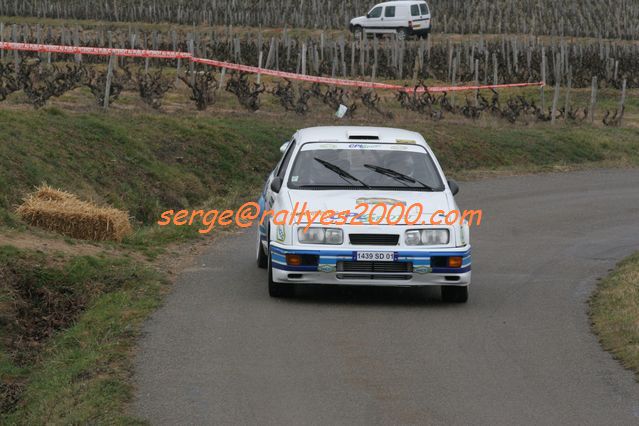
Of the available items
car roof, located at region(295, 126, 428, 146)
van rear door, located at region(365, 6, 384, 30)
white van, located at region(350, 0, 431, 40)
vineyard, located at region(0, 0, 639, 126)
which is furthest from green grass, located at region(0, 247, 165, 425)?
van rear door, located at region(365, 6, 384, 30)

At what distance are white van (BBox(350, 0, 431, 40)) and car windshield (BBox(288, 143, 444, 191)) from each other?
141 ft

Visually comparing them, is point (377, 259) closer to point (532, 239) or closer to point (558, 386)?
point (558, 386)

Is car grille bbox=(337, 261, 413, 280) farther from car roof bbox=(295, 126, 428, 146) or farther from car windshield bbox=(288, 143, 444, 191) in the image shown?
car roof bbox=(295, 126, 428, 146)

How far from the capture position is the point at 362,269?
1172 centimetres

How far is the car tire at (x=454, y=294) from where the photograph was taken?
482 inches

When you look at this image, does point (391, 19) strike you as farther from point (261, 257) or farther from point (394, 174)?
point (394, 174)

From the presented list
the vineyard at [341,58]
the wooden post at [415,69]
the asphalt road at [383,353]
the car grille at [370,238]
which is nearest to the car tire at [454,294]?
the asphalt road at [383,353]

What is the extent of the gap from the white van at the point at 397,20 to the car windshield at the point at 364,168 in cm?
4298

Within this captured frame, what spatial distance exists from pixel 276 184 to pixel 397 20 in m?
44.1

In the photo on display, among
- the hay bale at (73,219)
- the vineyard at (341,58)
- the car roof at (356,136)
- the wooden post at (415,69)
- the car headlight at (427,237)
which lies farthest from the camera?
A: the wooden post at (415,69)

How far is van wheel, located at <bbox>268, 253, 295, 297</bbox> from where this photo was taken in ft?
39.9

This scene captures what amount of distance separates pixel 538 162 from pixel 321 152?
17.7m

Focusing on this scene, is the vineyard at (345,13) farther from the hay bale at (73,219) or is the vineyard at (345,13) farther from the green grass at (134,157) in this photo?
the hay bale at (73,219)

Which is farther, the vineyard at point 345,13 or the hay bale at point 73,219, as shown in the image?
the vineyard at point 345,13
